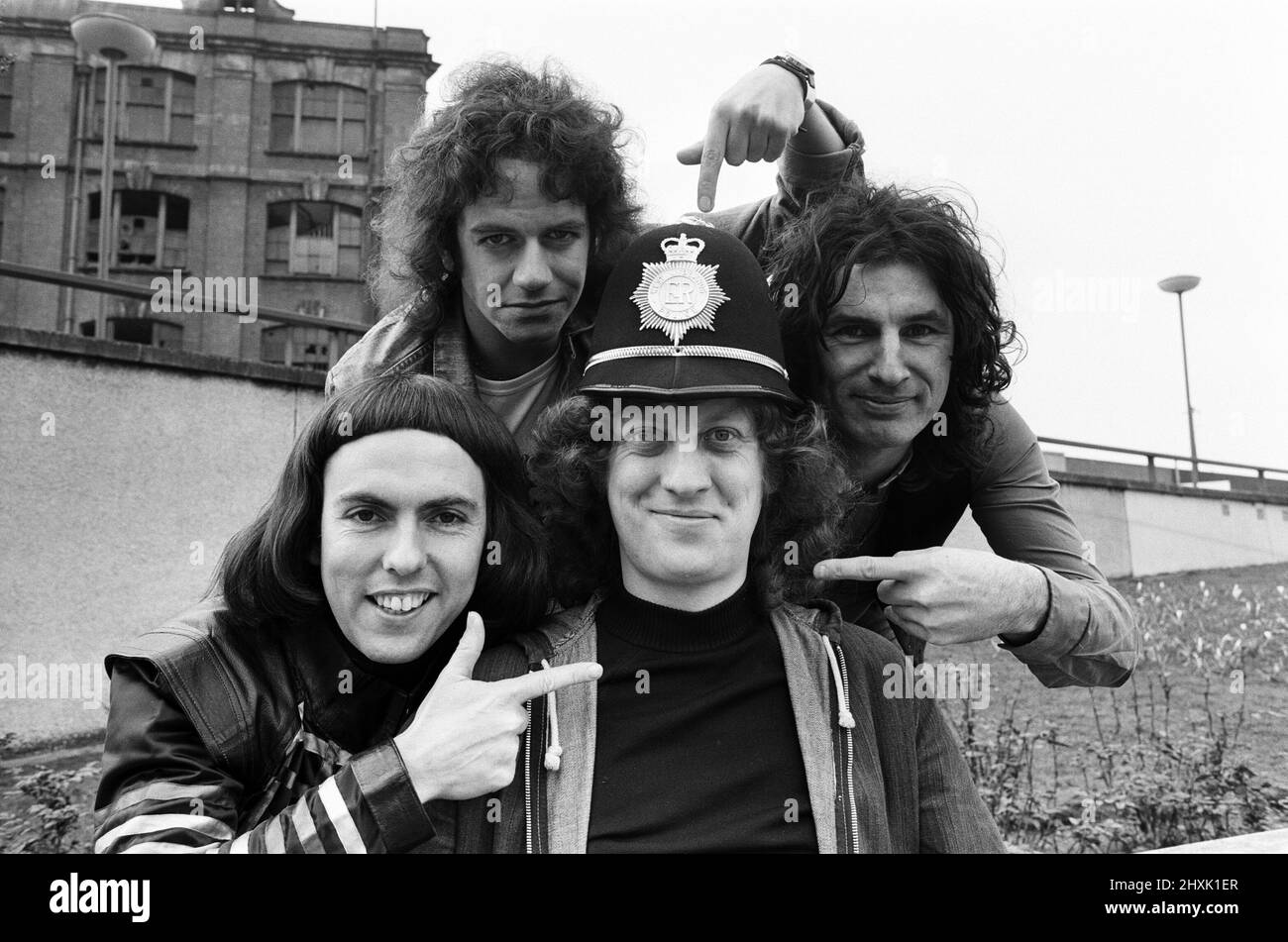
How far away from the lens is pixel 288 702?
2.19 meters

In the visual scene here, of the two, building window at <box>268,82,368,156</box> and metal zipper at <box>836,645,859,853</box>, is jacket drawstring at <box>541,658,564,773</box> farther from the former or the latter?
building window at <box>268,82,368,156</box>

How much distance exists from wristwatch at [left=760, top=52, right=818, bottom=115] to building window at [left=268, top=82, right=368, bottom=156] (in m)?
19.7

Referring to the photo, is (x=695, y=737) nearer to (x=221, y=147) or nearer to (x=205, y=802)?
(x=205, y=802)

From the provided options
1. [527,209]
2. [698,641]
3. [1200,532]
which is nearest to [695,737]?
[698,641]

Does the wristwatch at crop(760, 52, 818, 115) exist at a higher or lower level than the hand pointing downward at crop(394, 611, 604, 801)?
higher

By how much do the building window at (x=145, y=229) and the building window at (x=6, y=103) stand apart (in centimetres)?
189

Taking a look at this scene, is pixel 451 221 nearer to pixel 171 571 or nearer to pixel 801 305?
pixel 801 305

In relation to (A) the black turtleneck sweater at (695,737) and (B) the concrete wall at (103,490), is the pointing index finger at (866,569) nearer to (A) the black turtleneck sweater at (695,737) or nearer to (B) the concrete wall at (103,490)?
(A) the black turtleneck sweater at (695,737)

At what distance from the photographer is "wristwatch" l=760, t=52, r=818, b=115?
2926 mm

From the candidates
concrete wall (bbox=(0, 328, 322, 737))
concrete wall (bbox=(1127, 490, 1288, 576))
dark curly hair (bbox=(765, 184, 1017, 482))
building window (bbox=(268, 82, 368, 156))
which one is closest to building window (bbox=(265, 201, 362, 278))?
building window (bbox=(268, 82, 368, 156))

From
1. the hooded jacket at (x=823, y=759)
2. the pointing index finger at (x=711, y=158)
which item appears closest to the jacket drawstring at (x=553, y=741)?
the hooded jacket at (x=823, y=759)

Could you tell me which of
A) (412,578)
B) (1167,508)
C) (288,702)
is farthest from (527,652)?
(1167,508)

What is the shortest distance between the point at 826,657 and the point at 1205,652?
7.11 metres

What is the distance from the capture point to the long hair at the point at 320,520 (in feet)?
7.42
